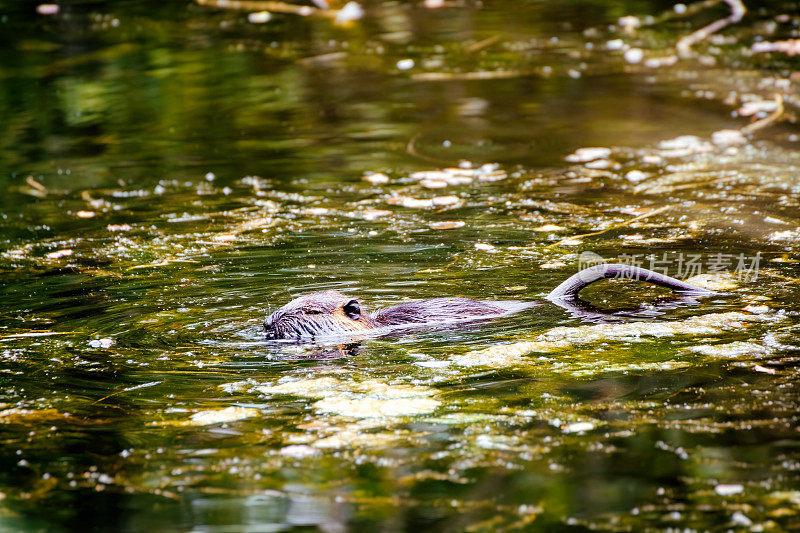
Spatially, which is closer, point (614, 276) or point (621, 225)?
point (614, 276)

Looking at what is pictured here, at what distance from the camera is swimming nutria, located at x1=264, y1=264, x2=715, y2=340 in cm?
534

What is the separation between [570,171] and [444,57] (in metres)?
5.72

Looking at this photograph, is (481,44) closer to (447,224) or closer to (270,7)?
(270,7)

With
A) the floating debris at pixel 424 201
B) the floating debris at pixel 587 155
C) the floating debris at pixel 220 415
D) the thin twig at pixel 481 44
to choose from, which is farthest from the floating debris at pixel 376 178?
the thin twig at pixel 481 44

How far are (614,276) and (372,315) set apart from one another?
1330 mm

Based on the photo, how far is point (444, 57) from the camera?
1463 cm

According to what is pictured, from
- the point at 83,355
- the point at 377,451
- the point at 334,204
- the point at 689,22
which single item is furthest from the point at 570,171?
the point at 689,22

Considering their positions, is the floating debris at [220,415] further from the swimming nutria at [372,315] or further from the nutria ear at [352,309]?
the nutria ear at [352,309]

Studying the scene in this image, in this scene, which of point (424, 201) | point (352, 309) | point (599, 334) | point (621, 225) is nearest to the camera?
point (599, 334)

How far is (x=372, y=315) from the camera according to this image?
5551 millimetres

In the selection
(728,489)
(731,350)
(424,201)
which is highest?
(424,201)

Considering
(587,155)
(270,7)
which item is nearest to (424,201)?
(587,155)

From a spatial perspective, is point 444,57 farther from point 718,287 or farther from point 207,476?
point 207,476

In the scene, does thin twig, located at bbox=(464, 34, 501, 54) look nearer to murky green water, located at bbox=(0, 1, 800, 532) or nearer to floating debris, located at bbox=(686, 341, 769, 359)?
murky green water, located at bbox=(0, 1, 800, 532)
